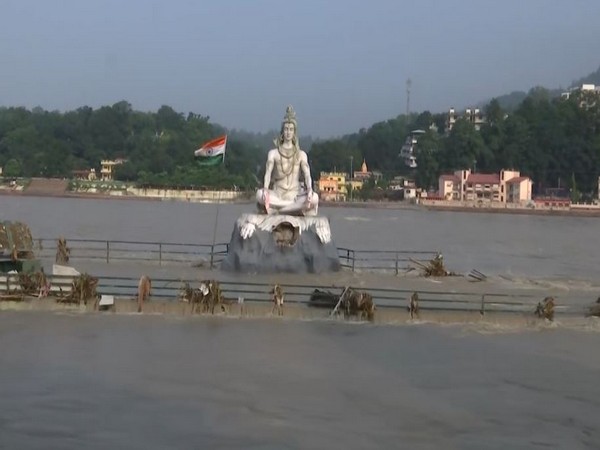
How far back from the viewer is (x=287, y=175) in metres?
23.0

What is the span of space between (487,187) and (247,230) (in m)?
91.8

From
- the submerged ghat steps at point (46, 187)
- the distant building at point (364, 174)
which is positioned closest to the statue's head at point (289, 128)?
the submerged ghat steps at point (46, 187)

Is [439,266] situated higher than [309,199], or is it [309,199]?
[309,199]

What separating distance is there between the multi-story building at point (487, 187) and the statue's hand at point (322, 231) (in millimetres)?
89352

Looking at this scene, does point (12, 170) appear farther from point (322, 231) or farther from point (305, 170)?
point (322, 231)

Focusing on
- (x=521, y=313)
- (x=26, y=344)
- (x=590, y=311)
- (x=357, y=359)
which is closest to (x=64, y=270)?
(x=26, y=344)

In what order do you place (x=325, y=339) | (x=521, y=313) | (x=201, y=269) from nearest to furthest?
(x=325, y=339) → (x=521, y=313) → (x=201, y=269)

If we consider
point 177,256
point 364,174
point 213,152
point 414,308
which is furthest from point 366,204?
point 414,308

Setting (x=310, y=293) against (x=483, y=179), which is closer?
(x=310, y=293)

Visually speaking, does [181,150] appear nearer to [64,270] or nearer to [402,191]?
[402,191]

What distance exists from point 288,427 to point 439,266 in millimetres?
15336

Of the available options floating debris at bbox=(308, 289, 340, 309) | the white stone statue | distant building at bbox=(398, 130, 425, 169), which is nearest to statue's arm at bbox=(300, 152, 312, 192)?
the white stone statue

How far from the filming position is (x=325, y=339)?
1511 centimetres

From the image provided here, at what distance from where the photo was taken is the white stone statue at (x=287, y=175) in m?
22.5
